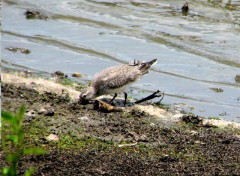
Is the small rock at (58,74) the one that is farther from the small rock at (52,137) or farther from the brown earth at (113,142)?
the small rock at (52,137)

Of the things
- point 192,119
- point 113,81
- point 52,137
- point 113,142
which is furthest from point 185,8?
point 52,137

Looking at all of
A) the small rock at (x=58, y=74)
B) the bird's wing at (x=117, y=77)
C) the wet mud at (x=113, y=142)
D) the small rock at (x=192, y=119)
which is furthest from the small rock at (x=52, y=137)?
the small rock at (x=58, y=74)

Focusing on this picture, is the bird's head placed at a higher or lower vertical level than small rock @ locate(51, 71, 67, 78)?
higher

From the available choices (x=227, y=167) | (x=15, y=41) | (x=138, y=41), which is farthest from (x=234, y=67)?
(x=227, y=167)

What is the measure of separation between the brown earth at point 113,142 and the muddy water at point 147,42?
1644 millimetres

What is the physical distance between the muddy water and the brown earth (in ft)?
5.39

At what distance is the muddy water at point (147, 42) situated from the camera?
33.7 ft

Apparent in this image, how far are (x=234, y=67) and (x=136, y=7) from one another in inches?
197

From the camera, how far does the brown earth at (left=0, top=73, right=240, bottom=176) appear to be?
573 centimetres

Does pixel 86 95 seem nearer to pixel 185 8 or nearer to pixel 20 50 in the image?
pixel 20 50

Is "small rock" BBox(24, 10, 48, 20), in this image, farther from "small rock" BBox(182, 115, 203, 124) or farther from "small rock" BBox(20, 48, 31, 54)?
"small rock" BBox(182, 115, 203, 124)

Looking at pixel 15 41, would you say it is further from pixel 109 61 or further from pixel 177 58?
pixel 177 58

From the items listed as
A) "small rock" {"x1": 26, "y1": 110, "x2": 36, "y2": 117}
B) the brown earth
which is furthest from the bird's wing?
"small rock" {"x1": 26, "y1": 110, "x2": 36, "y2": 117}

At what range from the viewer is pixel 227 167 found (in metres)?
5.88
